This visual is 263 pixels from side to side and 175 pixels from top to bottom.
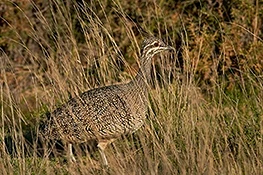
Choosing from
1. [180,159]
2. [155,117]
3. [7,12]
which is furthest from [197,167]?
[7,12]

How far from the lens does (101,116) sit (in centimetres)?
730

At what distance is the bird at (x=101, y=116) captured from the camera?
7.26 meters

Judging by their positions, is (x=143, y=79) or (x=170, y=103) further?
(x=170, y=103)

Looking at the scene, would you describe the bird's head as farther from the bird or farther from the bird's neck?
the bird

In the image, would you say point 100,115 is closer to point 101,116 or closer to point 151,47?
point 101,116

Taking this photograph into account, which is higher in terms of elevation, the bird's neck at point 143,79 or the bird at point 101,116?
the bird's neck at point 143,79

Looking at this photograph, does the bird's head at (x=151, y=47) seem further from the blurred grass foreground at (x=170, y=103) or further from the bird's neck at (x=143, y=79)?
the blurred grass foreground at (x=170, y=103)

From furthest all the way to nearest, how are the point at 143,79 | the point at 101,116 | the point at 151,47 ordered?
the point at 151,47
the point at 143,79
the point at 101,116

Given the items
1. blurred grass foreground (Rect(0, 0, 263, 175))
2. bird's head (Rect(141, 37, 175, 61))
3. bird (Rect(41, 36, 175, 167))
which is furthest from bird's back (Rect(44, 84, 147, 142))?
bird's head (Rect(141, 37, 175, 61))

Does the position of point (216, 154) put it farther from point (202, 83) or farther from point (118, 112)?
point (202, 83)

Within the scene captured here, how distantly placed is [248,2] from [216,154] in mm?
4219

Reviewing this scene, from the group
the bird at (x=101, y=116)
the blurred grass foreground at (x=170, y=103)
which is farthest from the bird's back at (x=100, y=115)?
the blurred grass foreground at (x=170, y=103)

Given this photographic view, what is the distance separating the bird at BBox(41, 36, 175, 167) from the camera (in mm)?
7262

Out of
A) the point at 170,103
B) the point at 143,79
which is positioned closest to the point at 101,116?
the point at 143,79
